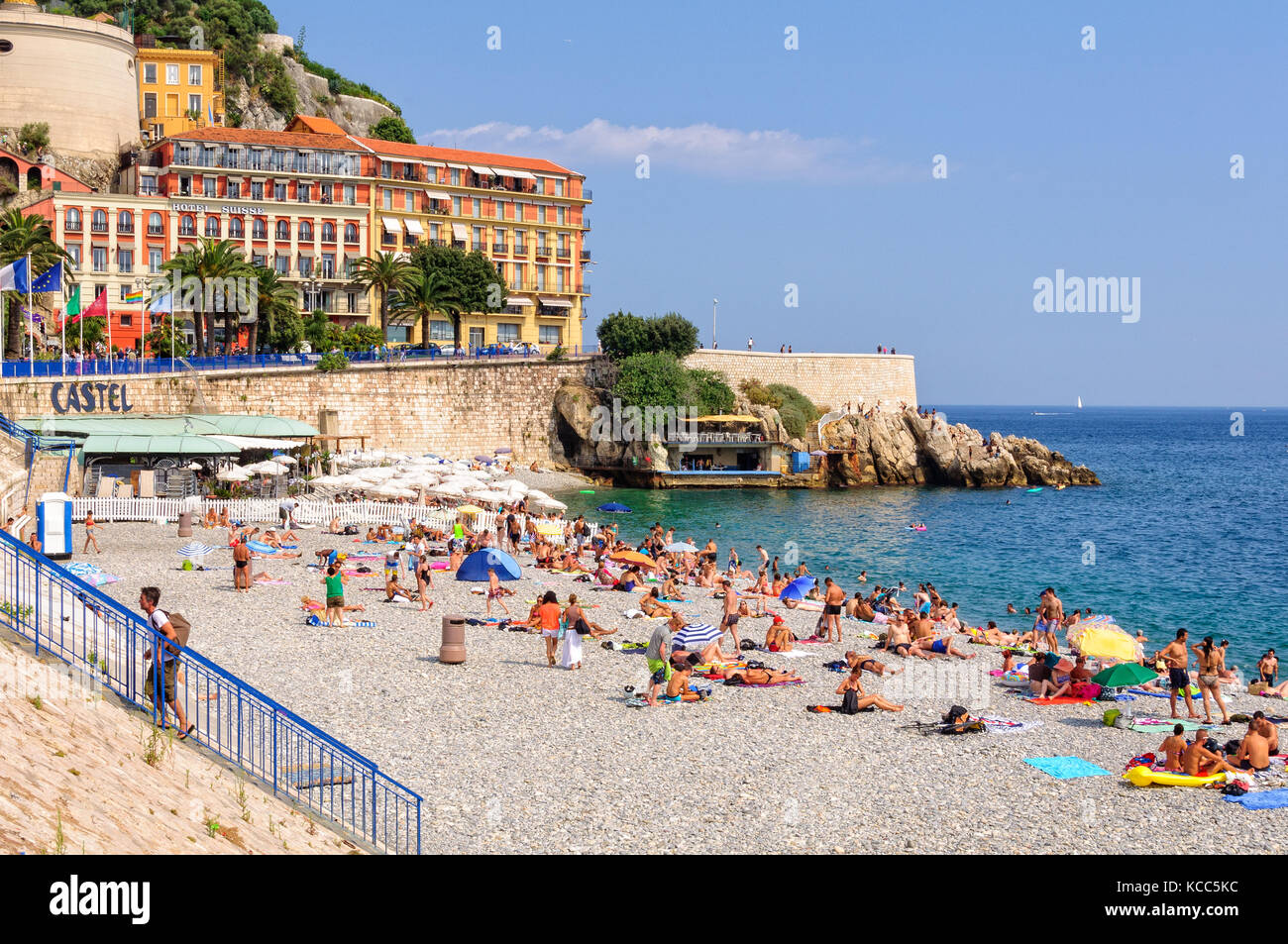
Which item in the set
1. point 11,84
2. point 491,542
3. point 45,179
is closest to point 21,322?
point 45,179

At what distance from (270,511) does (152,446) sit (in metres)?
5.22

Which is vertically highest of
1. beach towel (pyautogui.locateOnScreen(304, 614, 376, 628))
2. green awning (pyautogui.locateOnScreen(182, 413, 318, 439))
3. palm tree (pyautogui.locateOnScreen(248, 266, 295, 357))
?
palm tree (pyautogui.locateOnScreen(248, 266, 295, 357))

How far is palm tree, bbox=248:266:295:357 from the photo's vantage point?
51.9 m

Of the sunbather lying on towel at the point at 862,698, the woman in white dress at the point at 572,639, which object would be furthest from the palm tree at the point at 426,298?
the sunbather lying on towel at the point at 862,698

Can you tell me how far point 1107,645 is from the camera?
760 inches

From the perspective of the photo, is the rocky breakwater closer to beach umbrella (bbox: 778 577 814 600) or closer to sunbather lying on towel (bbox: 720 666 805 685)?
beach umbrella (bbox: 778 577 814 600)

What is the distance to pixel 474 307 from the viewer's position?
216 feet

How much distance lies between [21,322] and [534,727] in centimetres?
4660

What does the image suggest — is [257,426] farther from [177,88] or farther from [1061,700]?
[177,88]

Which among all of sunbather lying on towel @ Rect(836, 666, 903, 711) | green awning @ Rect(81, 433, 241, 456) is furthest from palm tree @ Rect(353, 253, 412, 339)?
sunbather lying on towel @ Rect(836, 666, 903, 711)

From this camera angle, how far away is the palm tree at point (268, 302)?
170ft

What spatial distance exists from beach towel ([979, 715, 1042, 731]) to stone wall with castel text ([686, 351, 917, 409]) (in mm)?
50251

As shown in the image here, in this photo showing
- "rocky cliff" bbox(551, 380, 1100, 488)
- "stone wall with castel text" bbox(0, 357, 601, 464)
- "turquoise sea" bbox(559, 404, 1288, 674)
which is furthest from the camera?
"rocky cliff" bbox(551, 380, 1100, 488)
